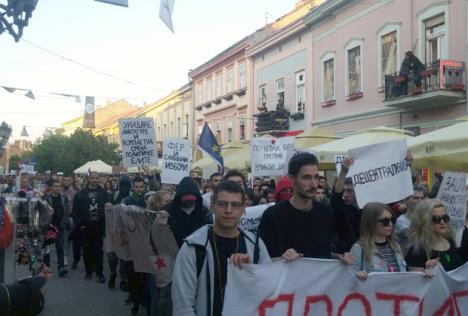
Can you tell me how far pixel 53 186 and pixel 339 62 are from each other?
603 inches

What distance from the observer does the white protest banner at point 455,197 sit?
582 centimetres

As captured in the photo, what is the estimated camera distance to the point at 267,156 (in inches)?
435

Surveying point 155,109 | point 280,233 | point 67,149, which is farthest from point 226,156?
point 155,109

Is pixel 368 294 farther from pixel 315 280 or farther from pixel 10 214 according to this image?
pixel 10 214

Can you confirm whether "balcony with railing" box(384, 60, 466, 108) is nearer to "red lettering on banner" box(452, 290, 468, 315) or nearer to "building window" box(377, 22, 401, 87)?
"building window" box(377, 22, 401, 87)

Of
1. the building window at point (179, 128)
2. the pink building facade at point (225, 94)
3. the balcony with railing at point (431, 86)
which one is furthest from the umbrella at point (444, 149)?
the building window at point (179, 128)

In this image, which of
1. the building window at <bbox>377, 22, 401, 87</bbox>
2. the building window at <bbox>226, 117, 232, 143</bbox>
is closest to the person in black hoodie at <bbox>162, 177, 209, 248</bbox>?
the building window at <bbox>377, 22, 401, 87</bbox>

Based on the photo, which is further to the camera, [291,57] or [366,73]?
[291,57]

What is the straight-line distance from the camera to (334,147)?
36.4 feet

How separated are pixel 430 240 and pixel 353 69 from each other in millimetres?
18812

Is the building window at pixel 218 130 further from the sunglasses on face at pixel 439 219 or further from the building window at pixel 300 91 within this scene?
the sunglasses on face at pixel 439 219

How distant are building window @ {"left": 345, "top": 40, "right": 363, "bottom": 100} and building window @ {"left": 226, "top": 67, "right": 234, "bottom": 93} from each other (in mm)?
14531

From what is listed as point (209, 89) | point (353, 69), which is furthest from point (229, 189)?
point (209, 89)

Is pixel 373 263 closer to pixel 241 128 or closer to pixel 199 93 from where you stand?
pixel 241 128
